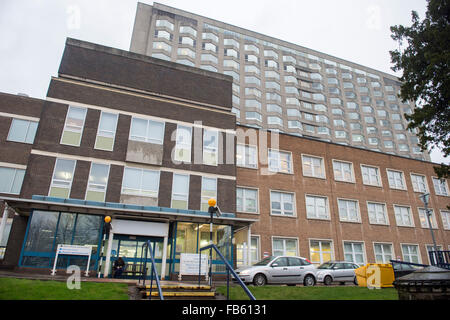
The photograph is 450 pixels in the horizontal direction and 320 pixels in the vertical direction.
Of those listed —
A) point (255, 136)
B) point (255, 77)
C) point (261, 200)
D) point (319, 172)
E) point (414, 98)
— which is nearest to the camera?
point (414, 98)

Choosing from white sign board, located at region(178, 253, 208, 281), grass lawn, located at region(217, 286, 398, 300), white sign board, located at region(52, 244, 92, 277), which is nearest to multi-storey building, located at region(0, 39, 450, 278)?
white sign board, located at region(52, 244, 92, 277)

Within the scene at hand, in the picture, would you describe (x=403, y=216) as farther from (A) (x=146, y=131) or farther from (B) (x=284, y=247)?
(A) (x=146, y=131)

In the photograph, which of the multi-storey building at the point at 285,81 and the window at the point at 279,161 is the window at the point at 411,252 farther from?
the multi-storey building at the point at 285,81

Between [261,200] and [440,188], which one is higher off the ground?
[440,188]

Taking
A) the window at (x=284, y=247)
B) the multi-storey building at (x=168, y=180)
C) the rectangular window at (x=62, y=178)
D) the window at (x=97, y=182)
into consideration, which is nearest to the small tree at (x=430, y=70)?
the multi-storey building at (x=168, y=180)

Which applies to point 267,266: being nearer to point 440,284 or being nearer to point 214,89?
point 440,284

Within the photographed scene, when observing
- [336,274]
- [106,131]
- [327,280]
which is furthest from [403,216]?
[106,131]

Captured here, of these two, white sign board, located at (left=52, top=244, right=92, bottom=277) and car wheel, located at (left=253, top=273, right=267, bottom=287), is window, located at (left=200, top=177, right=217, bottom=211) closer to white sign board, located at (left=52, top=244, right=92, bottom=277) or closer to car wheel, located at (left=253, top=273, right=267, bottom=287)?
car wheel, located at (left=253, top=273, right=267, bottom=287)

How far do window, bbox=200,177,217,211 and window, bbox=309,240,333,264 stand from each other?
9.24 metres

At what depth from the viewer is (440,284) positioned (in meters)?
5.44

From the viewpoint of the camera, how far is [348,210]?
28.0 meters
